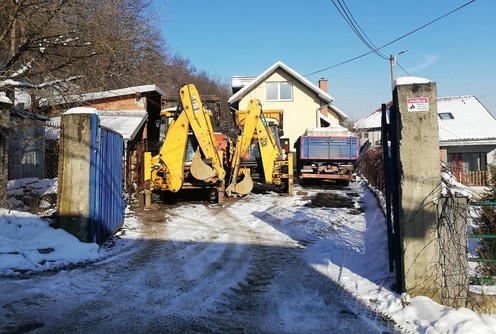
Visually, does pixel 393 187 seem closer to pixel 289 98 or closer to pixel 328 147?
pixel 328 147

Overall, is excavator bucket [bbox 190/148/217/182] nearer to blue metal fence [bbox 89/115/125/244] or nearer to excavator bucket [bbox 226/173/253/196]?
excavator bucket [bbox 226/173/253/196]

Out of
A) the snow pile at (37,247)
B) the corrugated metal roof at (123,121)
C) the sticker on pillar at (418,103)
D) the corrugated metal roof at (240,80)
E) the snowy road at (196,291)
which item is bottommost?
the snowy road at (196,291)

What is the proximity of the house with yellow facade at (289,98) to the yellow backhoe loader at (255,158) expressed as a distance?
1548cm

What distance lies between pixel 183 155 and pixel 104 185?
15.1 ft

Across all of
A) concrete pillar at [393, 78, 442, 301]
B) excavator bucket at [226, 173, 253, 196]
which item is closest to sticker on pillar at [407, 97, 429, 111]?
concrete pillar at [393, 78, 442, 301]

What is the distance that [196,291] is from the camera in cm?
525

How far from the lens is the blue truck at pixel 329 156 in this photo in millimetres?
19188

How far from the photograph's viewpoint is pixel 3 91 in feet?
33.8

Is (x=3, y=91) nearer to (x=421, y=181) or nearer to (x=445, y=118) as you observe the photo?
(x=421, y=181)

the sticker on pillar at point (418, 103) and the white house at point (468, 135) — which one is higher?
the white house at point (468, 135)

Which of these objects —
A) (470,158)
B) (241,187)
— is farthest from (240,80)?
(241,187)

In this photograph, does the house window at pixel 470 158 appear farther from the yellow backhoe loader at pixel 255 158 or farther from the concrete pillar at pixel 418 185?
the concrete pillar at pixel 418 185

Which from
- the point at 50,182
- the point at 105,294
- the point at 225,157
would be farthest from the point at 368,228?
the point at 50,182

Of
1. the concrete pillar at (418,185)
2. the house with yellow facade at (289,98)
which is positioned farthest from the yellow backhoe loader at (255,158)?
the house with yellow facade at (289,98)
